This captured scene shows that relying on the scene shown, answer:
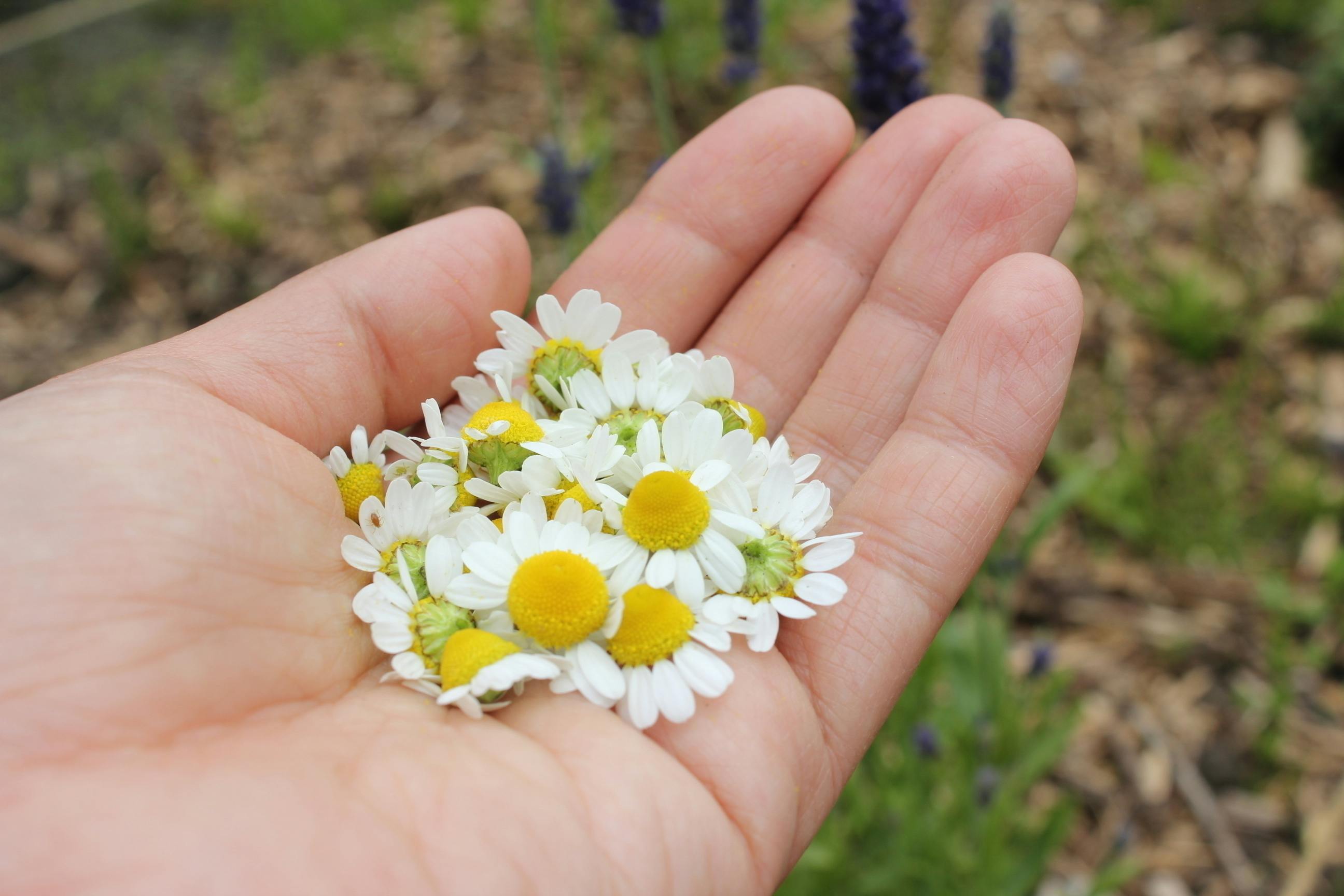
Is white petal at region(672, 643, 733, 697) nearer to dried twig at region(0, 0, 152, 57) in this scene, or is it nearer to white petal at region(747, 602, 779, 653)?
white petal at region(747, 602, 779, 653)

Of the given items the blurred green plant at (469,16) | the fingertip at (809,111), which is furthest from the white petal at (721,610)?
the blurred green plant at (469,16)

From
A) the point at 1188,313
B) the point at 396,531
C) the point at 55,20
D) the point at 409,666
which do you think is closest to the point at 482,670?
the point at 409,666

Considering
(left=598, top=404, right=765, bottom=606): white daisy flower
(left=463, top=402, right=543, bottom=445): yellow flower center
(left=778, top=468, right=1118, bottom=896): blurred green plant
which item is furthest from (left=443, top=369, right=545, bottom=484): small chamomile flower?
(left=778, top=468, right=1118, bottom=896): blurred green plant

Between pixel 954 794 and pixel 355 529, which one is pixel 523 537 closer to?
pixel 355 529

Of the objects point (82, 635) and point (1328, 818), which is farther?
point (1328, 818)

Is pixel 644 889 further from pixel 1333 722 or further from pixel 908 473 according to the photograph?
pixel 1333 722

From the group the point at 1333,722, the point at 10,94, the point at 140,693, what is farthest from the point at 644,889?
the point at 10,94
